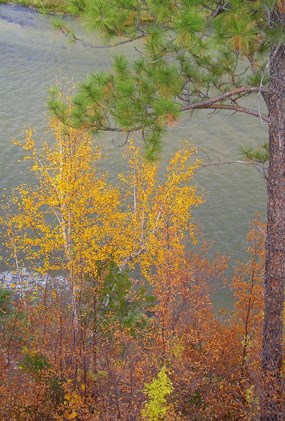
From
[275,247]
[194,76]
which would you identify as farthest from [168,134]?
[275,247]

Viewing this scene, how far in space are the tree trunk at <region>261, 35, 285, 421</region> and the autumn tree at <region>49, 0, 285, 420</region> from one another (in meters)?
0.01

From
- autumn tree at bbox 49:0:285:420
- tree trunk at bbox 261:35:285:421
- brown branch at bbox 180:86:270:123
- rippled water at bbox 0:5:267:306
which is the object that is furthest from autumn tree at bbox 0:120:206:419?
brown branch at bbox 180:86:270:123

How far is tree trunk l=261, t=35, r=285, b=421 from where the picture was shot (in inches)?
297

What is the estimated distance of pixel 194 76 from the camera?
29.0 ft

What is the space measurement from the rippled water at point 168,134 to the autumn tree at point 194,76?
9498 millimetres

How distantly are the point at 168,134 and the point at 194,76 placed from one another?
779 centimetres

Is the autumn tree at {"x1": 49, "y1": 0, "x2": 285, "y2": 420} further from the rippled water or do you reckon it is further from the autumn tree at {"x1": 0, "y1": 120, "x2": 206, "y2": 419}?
the rippled water

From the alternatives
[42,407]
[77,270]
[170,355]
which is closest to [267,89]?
[170,355]

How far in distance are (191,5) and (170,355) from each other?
7193 millimetres

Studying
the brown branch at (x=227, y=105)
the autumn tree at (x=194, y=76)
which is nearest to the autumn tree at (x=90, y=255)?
the autumn tree at (x=194, y=76)

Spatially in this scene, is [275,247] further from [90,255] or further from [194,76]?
[90,255]

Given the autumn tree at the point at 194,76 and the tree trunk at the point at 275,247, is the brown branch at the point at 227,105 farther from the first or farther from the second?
the tree trunk at the point at 275,247

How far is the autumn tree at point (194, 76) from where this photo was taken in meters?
6.82

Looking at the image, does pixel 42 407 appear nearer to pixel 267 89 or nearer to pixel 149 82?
pixel 149 82
